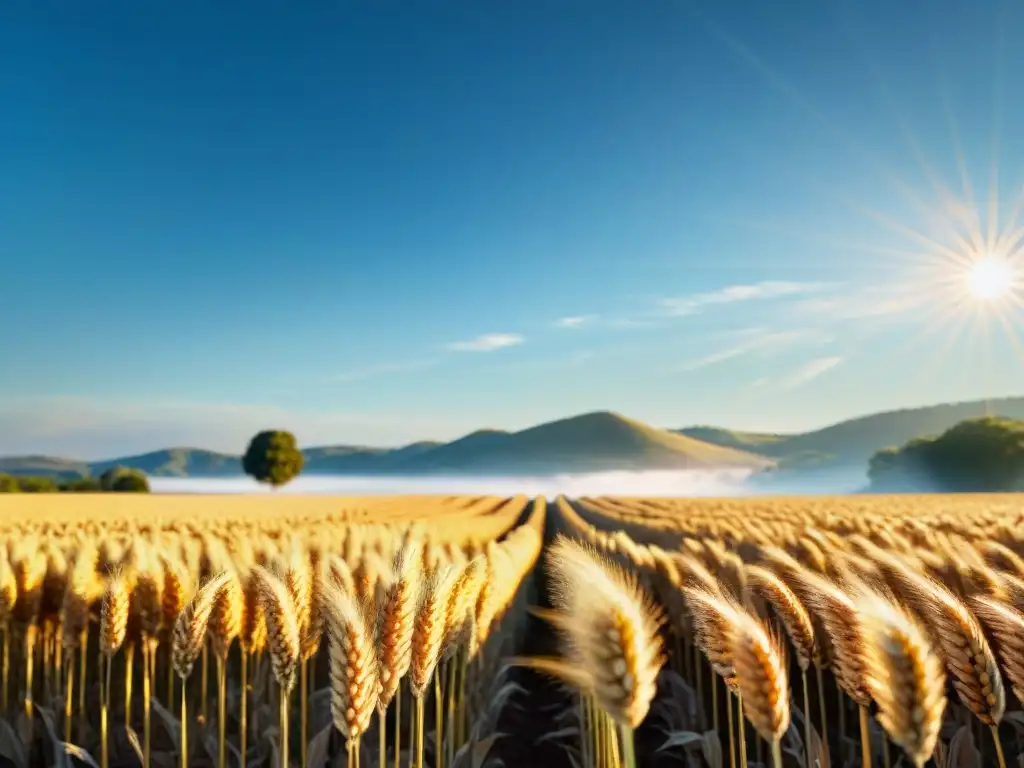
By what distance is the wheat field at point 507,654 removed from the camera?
7.90 ft

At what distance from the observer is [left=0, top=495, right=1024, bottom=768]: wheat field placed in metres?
2.41

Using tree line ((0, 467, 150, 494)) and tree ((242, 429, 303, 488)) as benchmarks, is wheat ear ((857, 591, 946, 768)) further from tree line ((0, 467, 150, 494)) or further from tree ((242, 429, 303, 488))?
tree ((242, 429, 303, 488))

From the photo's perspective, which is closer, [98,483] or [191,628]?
[191,628]

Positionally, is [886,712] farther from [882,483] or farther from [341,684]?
[882,483]

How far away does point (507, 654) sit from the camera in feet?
29.0

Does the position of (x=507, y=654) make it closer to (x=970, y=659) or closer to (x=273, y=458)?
(x=970, y=659)

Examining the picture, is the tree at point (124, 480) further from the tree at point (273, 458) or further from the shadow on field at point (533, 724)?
the shadow on field at point (533, 724)

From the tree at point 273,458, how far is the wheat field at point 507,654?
3727 inches

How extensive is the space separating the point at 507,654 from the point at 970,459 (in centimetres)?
11342

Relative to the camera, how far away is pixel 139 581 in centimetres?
510

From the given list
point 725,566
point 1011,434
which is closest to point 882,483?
point 1011,434

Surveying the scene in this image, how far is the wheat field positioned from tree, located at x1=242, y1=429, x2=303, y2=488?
94.7 meters


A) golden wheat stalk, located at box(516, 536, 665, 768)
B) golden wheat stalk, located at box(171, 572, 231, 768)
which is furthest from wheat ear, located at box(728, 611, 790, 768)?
golden wheat stalk, located at box(171, 572, 231, 768)

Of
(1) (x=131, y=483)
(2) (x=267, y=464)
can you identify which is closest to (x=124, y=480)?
(1) (x=131, y=483)
